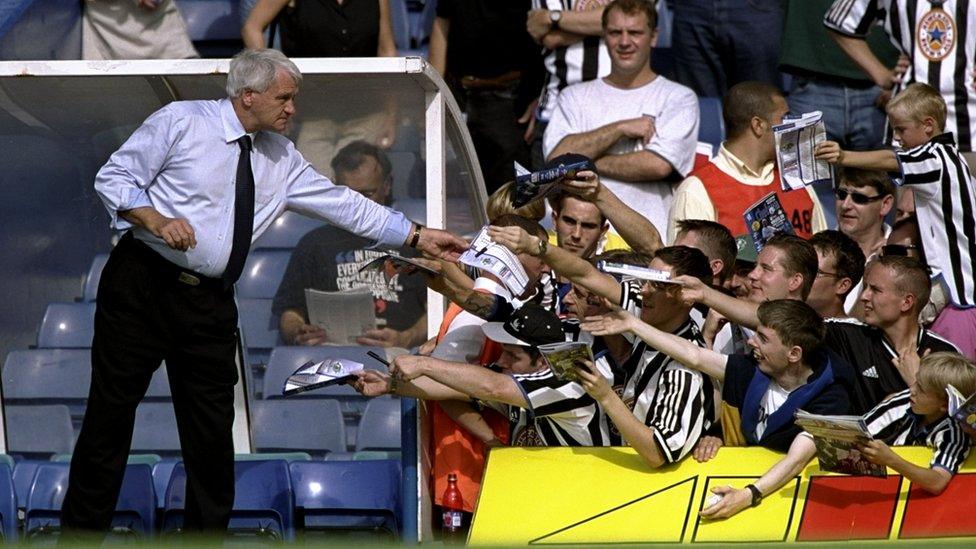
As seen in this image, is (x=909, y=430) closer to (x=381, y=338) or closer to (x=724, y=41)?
(x=381, y=338)

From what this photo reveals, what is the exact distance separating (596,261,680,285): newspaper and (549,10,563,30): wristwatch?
2.89m

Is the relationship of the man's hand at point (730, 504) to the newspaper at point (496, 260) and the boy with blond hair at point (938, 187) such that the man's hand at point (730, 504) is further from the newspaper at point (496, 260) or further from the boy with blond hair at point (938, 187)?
the boy with blond hair at point (938, 187)

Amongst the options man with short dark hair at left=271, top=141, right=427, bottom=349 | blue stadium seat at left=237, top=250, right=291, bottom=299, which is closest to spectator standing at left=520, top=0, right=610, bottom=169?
man with short dark hair at left=271, top=141, right=427, bottom=349

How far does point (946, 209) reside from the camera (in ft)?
19.6

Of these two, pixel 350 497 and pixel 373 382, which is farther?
pixel 350 497

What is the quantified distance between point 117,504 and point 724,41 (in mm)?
3955

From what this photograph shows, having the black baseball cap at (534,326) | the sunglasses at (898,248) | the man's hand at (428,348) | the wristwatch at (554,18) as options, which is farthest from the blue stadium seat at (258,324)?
the sunglasses at (898,248)

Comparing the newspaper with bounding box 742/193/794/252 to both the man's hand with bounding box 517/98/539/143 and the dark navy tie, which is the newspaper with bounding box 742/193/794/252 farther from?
the man's hand with bounding box 517/98/539/143

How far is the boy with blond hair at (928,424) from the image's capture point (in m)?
4.79

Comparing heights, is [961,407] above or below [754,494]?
above

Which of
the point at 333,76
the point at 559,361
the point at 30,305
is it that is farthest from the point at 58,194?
the point at 559,361

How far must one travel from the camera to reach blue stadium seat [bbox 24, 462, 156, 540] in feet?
18.8

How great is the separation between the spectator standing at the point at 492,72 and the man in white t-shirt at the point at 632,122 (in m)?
0.77

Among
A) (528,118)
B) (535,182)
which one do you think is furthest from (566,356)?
(528,118)
